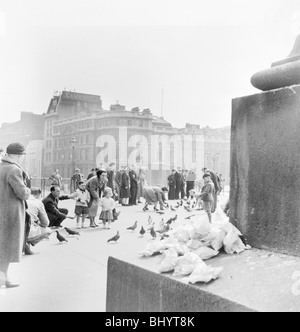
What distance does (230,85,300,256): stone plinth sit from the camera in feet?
7.14

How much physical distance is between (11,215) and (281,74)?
3378mm

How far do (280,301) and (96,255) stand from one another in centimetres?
493

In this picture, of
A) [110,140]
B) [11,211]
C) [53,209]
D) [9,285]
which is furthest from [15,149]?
[110,140]

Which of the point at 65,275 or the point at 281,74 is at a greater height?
the point at 281,74

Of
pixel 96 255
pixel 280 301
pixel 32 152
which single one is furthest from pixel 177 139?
pixel 280 301

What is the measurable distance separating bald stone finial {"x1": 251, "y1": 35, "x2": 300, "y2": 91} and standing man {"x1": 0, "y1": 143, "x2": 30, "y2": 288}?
3.00 meters

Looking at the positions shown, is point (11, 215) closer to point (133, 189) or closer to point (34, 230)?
point (34, 230)

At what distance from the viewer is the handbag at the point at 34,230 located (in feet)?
22.2

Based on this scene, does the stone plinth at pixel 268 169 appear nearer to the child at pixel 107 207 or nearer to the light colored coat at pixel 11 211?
the light colored coat at pixel 11 211

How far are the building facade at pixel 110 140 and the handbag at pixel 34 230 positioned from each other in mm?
48912

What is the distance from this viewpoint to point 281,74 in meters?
2.34

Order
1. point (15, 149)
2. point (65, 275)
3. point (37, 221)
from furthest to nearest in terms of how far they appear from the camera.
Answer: point (37, 221) → point (65, 275) → point (15, 149)
